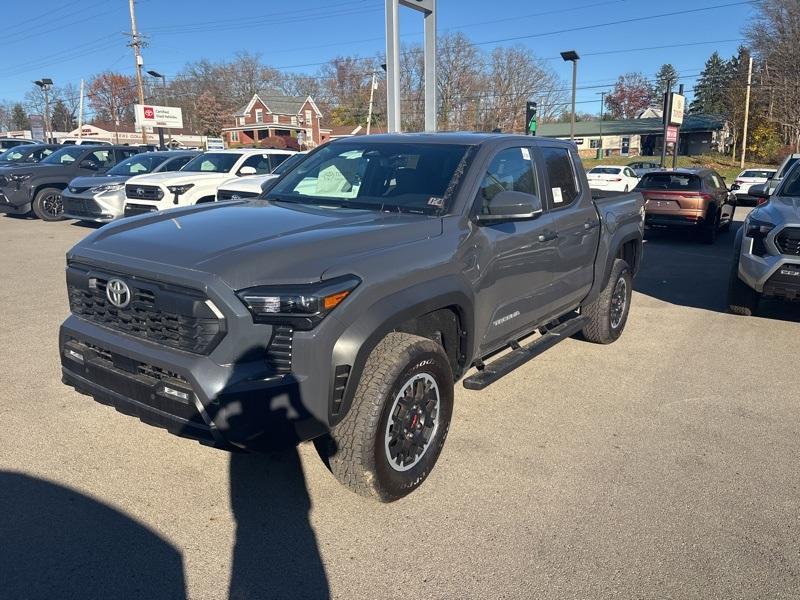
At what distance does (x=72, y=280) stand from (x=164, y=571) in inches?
64.1

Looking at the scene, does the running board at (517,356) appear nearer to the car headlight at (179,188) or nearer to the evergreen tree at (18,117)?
the car headlight at (179,188)

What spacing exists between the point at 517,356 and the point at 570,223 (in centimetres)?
125

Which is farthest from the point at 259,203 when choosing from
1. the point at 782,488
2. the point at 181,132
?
the point at 181,132

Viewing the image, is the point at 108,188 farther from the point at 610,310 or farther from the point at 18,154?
Result: the point at 610,310

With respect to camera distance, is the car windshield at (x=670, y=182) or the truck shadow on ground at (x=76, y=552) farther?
the car windshield at (x=670, y=182)

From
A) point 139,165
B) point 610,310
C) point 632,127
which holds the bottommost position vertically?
point 610,310

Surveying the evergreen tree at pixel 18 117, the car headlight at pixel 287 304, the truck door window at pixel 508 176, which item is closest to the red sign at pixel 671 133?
the truck door window at pixel 508 176

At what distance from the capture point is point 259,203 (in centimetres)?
422

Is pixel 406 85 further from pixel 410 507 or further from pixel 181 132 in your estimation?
pixel 410 507

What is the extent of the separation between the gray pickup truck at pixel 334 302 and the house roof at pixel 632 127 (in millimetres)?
60886

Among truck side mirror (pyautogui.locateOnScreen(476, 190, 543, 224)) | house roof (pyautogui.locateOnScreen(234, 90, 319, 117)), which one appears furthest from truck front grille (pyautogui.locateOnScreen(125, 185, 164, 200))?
house roof (pyautogui.locateOnScreen(234, 90, 319, 117))

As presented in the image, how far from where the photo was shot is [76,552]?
2.86 m

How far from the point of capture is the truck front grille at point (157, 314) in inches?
109

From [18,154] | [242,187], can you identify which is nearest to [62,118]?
[18,154]
